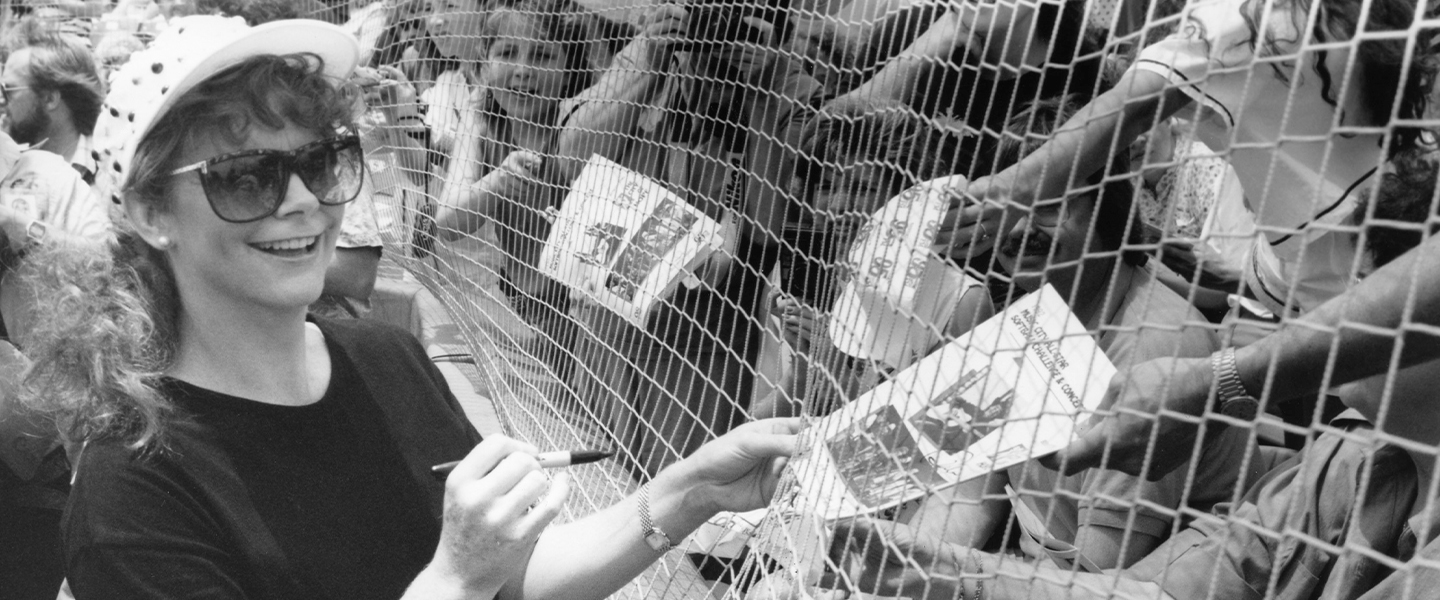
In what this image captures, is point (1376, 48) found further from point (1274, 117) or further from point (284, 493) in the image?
point (284, 493)

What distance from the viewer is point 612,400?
115 inches

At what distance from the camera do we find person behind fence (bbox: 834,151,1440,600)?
4.77 feet

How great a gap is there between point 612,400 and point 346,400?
3.33ft

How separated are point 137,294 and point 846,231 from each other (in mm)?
1055

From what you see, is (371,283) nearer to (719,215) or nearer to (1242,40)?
(719,215)

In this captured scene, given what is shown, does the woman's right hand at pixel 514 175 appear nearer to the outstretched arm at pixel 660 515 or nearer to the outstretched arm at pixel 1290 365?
the outstretched arm at pixel 660 515

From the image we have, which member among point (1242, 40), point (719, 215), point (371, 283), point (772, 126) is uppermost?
point (1242, 40)

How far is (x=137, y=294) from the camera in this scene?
72.4 inches

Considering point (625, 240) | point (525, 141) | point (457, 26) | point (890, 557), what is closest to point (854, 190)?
point (890, 557)

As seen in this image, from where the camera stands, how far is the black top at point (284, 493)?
1606mm

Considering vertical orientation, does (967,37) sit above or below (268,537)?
above

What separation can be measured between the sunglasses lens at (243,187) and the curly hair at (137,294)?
50mm

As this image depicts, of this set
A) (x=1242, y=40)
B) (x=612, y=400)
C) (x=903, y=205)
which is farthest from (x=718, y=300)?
(x=1242, y=40)

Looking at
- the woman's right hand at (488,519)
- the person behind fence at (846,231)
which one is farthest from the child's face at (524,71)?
the woman's right hand at (488,519)
